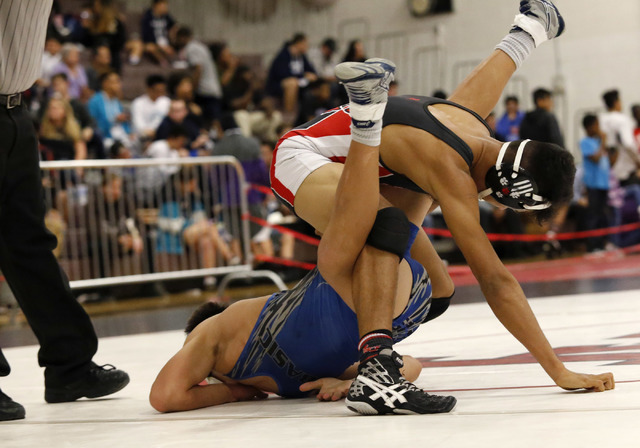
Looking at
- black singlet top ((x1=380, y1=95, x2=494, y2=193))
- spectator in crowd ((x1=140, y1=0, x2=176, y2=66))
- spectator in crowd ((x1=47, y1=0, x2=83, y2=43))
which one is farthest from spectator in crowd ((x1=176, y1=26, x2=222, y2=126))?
black singlet top ((x1=380, y1=95, x2=494, y2=193))

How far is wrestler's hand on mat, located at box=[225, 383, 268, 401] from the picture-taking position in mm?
3287

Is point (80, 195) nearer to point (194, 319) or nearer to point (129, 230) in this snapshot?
point (129, 230)

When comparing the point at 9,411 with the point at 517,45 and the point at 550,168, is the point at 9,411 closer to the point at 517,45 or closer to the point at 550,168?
the point at 550,168

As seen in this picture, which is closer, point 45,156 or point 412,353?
point 412,353

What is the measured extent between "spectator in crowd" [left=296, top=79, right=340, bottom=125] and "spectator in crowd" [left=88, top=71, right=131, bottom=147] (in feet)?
8.05

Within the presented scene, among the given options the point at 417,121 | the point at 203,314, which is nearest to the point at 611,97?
the point at 417,121

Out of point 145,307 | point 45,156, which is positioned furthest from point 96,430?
point 45,156

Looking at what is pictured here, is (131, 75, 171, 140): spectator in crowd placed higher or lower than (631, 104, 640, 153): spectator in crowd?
higher

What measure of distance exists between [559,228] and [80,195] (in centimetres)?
645

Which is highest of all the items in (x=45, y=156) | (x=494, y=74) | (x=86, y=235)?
(x=494, y=74)

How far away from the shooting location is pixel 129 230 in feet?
26.4

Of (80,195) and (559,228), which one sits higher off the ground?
(80,195)

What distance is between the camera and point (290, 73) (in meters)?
13.8

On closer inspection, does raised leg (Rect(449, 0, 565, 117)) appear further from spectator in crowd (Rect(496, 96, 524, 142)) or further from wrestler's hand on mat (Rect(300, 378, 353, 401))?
spectator in crowd (Rect(496, 96, 524, 142))
